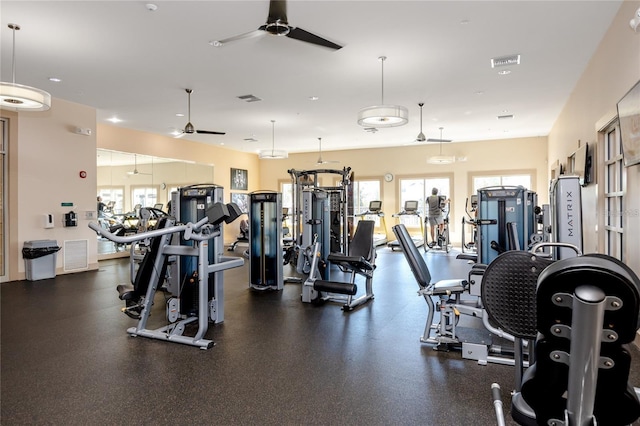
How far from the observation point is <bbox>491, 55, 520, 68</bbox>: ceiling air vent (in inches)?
203

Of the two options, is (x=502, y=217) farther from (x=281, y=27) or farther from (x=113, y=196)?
(x=113, y=196)

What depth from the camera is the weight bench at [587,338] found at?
3.35 ft

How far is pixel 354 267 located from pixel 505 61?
3427 mm

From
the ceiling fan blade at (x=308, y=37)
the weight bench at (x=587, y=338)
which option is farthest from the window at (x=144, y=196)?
the weight bench at (x=587, y=338)

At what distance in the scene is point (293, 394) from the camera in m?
2.47

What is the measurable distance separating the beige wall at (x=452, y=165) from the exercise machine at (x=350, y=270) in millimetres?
7589

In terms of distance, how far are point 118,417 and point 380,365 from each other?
1.74 meters

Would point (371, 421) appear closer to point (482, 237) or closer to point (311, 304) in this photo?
point (311, 304)

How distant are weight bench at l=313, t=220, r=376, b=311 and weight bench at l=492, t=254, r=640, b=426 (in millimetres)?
3284

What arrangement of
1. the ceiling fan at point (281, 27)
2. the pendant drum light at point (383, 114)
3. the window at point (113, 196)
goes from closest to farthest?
the ceiling fan at point (281, 27) < the pendant drum light at point (383, 114) < the window at point (113, 196)

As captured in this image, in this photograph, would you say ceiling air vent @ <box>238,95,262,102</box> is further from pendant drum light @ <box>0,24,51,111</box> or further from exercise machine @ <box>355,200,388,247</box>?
exercise machine @ <box>355,200,388,247</box>

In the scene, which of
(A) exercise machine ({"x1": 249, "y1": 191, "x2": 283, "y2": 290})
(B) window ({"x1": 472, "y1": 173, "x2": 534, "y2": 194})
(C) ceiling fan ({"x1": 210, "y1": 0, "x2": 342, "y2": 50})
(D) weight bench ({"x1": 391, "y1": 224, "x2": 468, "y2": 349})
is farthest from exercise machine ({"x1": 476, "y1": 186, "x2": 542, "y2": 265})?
(B) window ({"x1": 472, "y1": 173, "x2": 534, "y2": 194})

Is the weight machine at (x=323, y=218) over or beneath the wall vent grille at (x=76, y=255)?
over

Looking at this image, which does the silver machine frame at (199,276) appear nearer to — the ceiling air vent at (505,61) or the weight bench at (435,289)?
the weight bench at (435,289)
